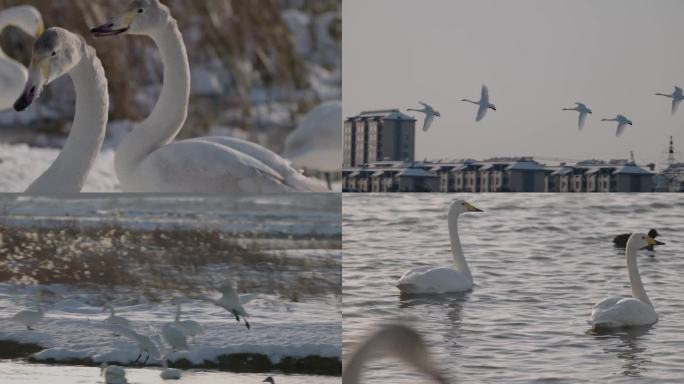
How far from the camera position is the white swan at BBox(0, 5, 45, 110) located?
158 inches

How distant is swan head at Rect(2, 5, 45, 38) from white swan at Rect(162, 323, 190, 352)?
945 millimetres

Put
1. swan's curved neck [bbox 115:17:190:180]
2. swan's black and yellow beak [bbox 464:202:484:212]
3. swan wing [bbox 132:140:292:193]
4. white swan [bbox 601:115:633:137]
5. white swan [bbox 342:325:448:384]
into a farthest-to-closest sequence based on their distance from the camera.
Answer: swan's black and yellow beak [bbox 464:202:484:212] → white swan [bbox 601:115:633:137] → swan's curved neck [bbox 115:17:190:180] → swan wing [bbox 132:140:292:193] → white swan [bbox 342:325:448:384]

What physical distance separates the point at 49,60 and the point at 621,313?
183cm

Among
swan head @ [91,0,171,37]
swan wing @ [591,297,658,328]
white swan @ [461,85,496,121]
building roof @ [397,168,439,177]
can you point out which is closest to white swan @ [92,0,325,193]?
swan head @ [91,0,171,37]

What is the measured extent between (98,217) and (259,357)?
0.65m

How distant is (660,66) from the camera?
409 cm

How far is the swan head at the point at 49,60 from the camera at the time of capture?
12.8ft

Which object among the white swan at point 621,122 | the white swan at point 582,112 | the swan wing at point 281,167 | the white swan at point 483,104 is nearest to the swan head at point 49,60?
the swan wing at point 281,167

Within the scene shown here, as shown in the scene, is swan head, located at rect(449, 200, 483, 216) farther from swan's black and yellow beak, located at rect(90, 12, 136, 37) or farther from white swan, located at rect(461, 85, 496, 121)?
swan's black and yellow beak, located at rect(90, 12, 136, 37)

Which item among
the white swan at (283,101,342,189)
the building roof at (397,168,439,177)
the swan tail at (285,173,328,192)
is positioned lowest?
the swan tail at (285,173,328,192)

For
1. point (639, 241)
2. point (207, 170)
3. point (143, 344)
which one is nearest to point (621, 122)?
point (639, 241)

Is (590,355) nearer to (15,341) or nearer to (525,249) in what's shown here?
(525,249)

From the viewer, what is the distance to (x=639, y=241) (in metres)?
4.11

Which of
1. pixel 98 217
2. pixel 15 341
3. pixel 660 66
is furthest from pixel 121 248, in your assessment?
pixel 660 66
